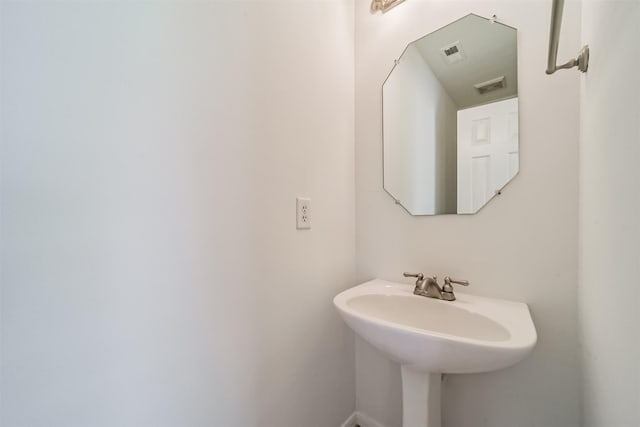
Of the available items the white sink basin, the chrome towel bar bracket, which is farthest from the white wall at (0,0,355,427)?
the chrome towel bar bracket

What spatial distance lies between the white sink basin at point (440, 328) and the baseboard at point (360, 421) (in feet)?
2.00

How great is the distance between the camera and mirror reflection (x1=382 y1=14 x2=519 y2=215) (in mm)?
880

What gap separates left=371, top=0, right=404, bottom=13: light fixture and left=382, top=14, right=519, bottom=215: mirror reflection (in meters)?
0.22

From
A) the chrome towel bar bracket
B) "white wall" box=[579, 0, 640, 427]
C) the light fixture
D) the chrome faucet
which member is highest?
the light fixture

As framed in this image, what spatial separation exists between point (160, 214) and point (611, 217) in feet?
3.04

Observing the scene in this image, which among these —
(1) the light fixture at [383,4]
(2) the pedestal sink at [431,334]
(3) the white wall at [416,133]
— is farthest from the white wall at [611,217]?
(1) the light fixture at [383,4]

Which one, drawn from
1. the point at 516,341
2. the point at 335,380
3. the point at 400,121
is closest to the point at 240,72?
the point at 400,121

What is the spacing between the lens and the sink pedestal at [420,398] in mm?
820

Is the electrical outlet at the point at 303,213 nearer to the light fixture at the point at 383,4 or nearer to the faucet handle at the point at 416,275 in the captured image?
the faucet handle at the point at 416,275

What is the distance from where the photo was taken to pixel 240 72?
2.49ft

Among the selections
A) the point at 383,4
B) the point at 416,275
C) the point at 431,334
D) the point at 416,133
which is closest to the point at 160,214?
the point at 431,334

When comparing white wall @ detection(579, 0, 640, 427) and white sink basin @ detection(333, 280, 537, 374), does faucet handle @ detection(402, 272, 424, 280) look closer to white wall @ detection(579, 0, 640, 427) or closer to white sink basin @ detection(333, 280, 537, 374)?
white sink basin @ detection(333, 280, 537, 374)

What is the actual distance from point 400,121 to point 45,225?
1207 mm

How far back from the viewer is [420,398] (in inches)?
32.5
